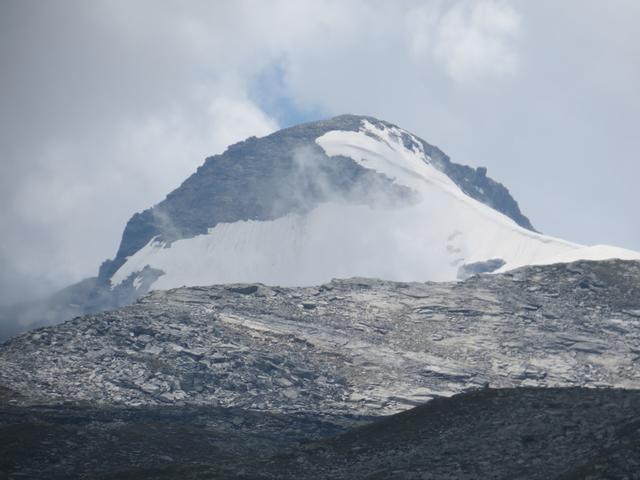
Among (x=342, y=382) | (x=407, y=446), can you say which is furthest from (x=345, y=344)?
(x=407, y=446)

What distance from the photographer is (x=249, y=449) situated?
87.4 meters

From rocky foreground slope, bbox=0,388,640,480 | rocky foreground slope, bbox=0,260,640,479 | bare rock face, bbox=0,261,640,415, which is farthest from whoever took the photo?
bare rock face, bbox=0,261,640,415

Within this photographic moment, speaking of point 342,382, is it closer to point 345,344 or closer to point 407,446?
point 345,344

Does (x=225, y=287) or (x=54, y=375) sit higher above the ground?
(x=225, y=287)

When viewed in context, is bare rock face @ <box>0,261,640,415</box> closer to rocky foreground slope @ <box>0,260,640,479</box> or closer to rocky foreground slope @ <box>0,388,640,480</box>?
rocky foreground slope @ <box>0,260,640,479</box>

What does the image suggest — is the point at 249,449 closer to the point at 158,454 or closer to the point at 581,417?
the point at 158,454

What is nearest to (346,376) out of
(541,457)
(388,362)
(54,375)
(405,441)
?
(388,362)

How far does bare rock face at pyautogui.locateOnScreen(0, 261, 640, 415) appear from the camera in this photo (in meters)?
110

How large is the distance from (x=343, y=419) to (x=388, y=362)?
1953 cm

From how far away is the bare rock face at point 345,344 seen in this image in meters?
110

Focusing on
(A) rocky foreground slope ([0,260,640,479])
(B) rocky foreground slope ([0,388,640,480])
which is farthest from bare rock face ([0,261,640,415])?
(B) rocky foreground slope ([0,388,640,480])

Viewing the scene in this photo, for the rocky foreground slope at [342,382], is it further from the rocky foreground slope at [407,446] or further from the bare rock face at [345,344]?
the bare rock face at [345,344]

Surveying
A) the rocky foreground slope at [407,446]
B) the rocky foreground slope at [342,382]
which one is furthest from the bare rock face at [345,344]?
the rocky foreground slope at [407,446]

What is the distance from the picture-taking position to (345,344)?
419ft
